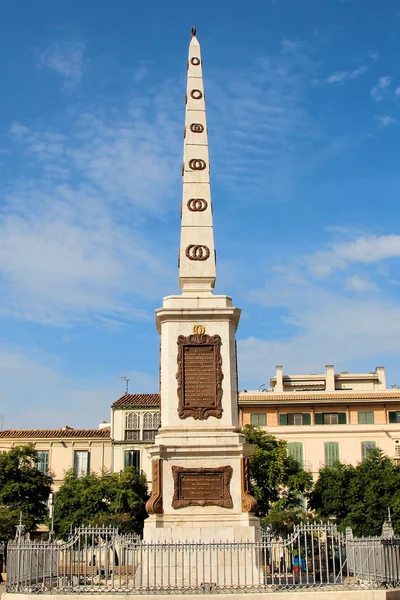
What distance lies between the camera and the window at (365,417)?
53.2 metres

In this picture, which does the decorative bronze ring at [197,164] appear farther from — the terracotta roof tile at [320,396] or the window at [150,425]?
the window at [150,425]

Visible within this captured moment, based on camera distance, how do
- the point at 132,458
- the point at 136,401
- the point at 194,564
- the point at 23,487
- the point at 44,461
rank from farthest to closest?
1. the point at 136,401
2. the point at 44,461
3. the point at 132,458
4. the point at 23,487
5. the point at 194,564

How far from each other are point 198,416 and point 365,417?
38.7 metres

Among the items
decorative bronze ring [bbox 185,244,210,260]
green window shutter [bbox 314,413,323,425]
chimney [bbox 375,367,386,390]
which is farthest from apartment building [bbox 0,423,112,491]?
decorative bronze ring [bbox 185,244,210,260]

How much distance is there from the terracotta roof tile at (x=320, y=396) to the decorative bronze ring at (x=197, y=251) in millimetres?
36021

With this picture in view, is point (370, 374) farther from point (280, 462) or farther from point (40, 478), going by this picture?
point (40, 478)

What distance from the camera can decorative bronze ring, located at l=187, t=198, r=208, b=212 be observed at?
19.1m

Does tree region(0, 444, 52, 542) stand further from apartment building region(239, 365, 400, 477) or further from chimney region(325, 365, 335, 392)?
chimney region(325, 365, 335, 392)

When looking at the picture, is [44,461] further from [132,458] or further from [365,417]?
[365,417]

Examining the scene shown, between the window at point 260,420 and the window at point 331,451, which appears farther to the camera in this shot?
the window at point 260,420

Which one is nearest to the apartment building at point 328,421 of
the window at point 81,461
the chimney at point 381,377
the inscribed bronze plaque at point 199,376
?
the chimney at point 381,377

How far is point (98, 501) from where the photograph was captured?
141ft

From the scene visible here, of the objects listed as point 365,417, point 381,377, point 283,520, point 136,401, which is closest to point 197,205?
point 283,520

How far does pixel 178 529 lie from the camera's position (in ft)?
51.8
